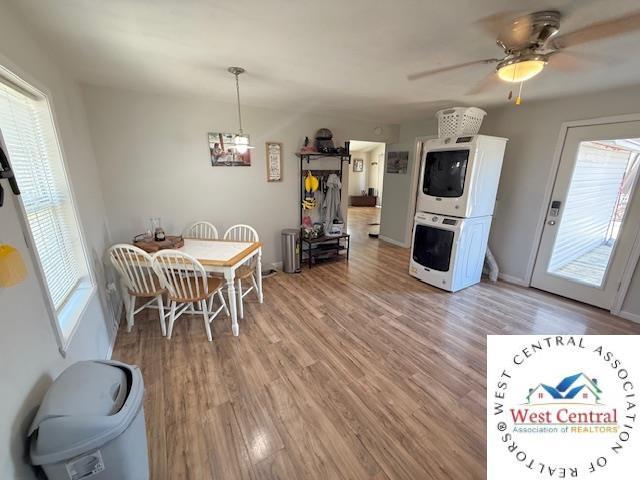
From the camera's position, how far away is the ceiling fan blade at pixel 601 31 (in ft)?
4.19

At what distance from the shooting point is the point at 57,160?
1.71m

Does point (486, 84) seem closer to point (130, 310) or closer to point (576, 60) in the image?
point (576, 60)

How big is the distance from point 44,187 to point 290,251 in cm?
245

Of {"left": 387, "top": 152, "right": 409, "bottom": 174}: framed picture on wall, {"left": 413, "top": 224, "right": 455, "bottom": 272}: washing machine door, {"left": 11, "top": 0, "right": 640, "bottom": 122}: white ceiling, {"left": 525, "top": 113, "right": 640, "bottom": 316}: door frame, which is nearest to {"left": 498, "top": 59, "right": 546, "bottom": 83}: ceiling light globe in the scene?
{"left": 11, "top": 0, "right": 640, "bottom": 122}: white ceiling

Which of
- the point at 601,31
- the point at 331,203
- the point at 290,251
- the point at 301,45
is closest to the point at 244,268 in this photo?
the point at 290,251

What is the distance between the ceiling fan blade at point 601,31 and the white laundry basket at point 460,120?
1.17 metres

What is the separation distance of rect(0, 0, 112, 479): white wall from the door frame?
171 inches

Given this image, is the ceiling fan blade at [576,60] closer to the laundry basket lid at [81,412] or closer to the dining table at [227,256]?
the dining table at [227,256]

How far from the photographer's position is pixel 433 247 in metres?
3.19

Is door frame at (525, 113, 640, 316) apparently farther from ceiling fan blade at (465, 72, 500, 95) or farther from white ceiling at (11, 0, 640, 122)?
ceiling fan blade at (465, 72, 500, 95)

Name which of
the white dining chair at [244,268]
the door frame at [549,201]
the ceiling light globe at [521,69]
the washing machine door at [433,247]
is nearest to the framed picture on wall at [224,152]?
the white dining chair at [244,268]

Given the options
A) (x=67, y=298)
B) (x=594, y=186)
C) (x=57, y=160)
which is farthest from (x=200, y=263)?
(x=594, y=186)

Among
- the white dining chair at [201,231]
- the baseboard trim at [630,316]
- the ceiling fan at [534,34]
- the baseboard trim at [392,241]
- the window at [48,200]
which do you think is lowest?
the baseboard trim at [630,316]

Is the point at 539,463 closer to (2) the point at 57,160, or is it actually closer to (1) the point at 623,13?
(1) the point at 623,13
